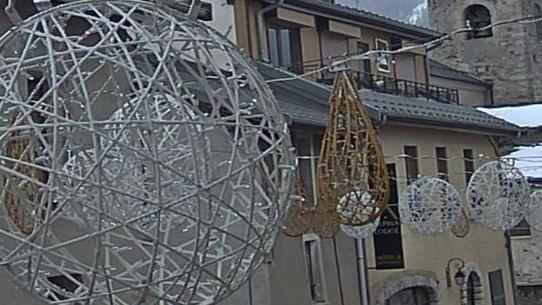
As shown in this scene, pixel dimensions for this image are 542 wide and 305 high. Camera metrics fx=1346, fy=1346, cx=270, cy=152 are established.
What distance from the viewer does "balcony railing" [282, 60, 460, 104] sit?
54.9 feet

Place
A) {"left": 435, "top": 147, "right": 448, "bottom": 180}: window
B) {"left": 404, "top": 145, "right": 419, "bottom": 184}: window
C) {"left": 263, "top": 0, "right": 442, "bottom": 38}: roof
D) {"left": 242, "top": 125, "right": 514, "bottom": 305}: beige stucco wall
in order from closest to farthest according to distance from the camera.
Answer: {"left": 242, "top": 125, "right": 514, "bottom": 305}: beige stucco wall, {"left": 263, "top": 0, "right": 442, "bottom": 38}: roof, {"left": 404, "top": 145, "right": 419, "bottom": 184}: window, {"left": 435, "top": 147, "right": 448, "bottom": 180}: window

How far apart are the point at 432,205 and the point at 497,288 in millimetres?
9459

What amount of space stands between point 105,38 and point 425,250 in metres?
13.5

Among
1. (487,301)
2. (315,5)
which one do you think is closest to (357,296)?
(315,5)

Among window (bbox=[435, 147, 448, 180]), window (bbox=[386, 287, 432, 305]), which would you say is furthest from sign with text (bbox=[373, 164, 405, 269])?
window (bbox=[435, 147, 448, 180])

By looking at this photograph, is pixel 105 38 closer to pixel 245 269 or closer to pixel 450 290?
pixel 245 269

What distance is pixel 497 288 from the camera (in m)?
21.1

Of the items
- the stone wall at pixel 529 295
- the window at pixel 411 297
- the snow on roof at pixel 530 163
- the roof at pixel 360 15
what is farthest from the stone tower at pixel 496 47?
the window at pixel 411 297

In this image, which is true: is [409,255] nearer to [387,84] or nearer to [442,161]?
[442,161]

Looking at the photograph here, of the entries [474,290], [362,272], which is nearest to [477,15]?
[474,290]

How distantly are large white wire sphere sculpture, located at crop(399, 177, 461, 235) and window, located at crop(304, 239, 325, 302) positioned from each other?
217 centimetres

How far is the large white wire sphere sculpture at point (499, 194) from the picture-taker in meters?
11.9

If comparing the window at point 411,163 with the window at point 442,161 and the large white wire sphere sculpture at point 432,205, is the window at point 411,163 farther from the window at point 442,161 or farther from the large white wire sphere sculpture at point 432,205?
the large white wire sphere sculpture at point 432,205

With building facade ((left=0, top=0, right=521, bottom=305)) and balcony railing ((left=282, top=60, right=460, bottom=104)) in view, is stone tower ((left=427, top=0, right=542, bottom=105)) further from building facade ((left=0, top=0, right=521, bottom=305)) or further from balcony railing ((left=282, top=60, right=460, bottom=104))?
building facade ((left=0, top=0, right=521, bottom=305))
